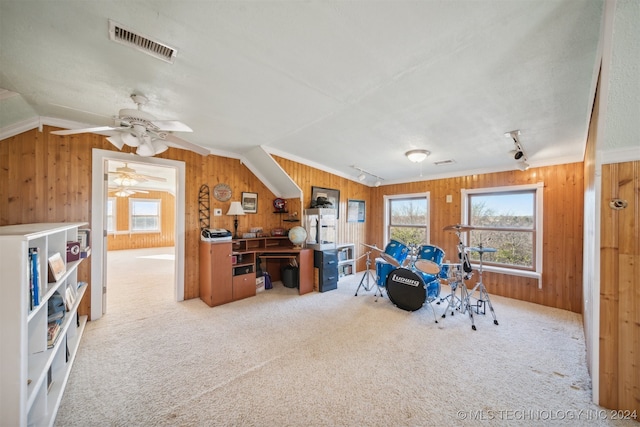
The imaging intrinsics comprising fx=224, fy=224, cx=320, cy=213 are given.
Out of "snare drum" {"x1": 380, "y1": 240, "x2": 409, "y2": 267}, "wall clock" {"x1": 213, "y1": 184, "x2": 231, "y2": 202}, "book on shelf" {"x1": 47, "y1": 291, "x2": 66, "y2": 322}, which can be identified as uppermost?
"wall clock" {"x1": 213, "y1": 184, "x2": 231, "y2": 202}

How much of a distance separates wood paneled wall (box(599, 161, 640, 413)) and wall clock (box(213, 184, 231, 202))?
4393mm

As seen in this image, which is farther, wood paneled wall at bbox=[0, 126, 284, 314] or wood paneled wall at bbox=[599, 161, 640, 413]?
wood paneled wall at bbox=[0, 126, 284, 314]

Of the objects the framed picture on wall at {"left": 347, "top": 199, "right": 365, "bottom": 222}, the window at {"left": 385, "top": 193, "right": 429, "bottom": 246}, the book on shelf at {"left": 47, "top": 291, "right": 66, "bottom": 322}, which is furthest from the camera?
the framed picture on wall at {"left": 347, "top": 199, "right": 365, "bottom": 222}

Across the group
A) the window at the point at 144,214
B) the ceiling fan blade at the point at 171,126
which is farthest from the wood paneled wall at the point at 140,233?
the ceiling fan blade at the point at 171,126

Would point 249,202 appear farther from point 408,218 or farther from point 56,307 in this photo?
point 408,218

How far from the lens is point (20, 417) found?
1052 mm

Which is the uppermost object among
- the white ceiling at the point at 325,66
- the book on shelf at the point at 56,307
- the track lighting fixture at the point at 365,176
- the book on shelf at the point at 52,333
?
the white ceiling at the point at 325,66

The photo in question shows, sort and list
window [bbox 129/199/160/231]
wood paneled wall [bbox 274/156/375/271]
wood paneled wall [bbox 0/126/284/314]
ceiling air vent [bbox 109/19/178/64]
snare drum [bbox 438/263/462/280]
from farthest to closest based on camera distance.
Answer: window [bbox 129/199/160/231]
wood paneled wall [bbox 274/156/375/271]
snare drum [bbox 438/263/462/280]
wood paneled wall [bbox 0/126/284/314]
ceiling air vent [bbox 109/19/178/64]

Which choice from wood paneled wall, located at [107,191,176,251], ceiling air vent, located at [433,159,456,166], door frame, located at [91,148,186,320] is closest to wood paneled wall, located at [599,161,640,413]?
ceiling air vent, located at [433,159,456,166]

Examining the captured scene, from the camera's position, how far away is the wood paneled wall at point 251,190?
2502 millimetres

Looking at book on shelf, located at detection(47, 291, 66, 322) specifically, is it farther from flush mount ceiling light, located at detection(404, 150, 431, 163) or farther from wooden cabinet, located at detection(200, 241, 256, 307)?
flush mount ceiling light, located at detection(404, 150, 431, 163)

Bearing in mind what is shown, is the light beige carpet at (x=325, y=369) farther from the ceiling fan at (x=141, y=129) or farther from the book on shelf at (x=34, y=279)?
the ceiling fan at (x=141, y=129)

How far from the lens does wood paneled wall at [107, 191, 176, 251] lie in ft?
26.6

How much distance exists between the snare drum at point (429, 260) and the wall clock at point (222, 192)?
3.29 m
